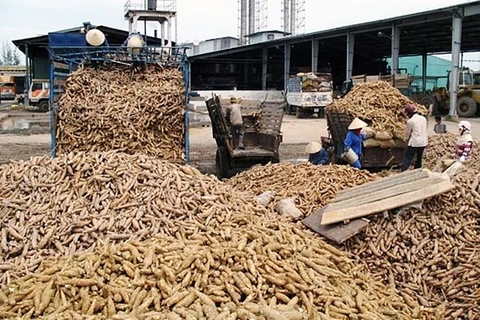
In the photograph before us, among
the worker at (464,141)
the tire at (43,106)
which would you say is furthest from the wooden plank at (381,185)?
the tire at (43,106)

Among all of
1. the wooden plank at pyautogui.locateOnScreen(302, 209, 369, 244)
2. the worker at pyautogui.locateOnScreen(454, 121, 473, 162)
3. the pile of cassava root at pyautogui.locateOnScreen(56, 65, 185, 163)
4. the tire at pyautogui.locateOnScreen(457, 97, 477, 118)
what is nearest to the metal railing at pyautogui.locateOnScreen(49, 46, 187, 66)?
the pile of cassava root at pyautogui.locateOnScreen(56, 65, 185, 163)

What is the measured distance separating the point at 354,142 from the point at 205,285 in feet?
20.2

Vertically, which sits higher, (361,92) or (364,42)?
(364,42)

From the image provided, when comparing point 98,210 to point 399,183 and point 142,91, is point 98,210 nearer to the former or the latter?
point 399,183

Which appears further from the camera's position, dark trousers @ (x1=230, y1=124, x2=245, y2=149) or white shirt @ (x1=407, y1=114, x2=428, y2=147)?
dark trousers @ (x1=230, y1=124, x2=245, y2=149)

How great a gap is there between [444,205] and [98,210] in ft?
13.1

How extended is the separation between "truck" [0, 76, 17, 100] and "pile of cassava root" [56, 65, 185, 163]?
47343 millimetres

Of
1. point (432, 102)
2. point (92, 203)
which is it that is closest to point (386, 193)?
point (92, 203)

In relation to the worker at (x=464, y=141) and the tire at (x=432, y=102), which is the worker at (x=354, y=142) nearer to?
the worker at (x=464, y=141)

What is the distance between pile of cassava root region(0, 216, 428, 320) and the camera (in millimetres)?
4203

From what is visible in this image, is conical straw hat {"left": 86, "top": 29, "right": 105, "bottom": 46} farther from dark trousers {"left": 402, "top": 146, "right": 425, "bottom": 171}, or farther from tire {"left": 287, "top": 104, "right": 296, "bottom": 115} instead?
tire {"left": 287, "top": 104, "right": 296, "bottom": 115}

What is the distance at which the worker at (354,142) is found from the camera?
32.2ft

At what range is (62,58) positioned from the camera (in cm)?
1008

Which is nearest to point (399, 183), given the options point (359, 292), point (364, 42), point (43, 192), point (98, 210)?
point (359, 292)
